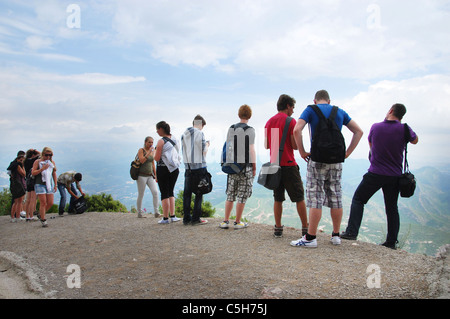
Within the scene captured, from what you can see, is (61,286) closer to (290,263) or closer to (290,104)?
(290,263)

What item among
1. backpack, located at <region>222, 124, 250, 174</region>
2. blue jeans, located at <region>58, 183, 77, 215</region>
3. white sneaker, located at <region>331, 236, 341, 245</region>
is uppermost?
backpack, located at <region>222, 124, 250, 174</region>

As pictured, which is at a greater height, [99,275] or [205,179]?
[205,179]

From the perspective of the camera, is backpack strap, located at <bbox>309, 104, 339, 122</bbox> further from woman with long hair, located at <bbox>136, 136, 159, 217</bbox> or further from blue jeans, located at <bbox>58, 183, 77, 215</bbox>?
blue jeans, located at <bbox>58, 183, 77, 215</bbox>

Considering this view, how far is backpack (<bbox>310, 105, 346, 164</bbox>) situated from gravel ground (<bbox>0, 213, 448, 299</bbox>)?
5.52 ft

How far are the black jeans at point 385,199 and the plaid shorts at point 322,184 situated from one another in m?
0.98

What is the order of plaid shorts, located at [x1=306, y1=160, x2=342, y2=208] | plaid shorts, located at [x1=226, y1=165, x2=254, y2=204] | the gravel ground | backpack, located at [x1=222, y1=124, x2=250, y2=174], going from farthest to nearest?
plaid shorts, located at [x1=226, y1=165, x2=254, y2=204], backpack, located at [x1=222, y1=124, x2=250, y2=174], plaid shorts, located at [x1=306, y1=160, x2=342, y2=208], the gravel ground

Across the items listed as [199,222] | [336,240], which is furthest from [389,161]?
[199,222]

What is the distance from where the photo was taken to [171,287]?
461 cm

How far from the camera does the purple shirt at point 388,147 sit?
6.03 metres

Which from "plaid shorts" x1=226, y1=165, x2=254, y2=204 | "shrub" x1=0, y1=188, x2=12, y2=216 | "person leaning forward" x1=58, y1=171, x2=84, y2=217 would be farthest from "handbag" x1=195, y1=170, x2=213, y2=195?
"shrub" x1=0, y1=188, x2=12, y2=216

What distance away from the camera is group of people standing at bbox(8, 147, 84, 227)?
945 cm

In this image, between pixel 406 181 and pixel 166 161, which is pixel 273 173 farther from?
pixel 166 161

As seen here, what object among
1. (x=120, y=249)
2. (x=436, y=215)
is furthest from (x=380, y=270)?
(x=436, y=215)
